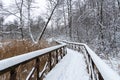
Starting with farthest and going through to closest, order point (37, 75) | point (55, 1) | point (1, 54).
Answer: point (55, 1) < point (1, 54) < point (37, 75)

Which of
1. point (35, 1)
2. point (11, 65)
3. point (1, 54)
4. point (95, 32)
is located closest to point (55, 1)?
point (35, 1)

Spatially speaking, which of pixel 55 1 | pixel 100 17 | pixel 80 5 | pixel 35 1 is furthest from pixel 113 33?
pixel 80 5

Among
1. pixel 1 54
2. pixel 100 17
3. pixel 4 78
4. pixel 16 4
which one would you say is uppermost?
pixel 16 4

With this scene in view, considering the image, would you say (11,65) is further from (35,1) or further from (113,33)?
(35,1)

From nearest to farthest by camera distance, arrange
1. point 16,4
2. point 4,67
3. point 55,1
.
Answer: point 4,67 < point 55,1 < point 16,4

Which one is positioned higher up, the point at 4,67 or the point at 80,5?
the point at 80,5

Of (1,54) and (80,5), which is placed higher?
(80,5)

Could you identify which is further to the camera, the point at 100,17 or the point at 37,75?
the point at 100,17

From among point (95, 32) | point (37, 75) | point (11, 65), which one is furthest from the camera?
point (95, 32)

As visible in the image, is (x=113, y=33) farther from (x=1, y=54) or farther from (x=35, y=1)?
(x=1, y=54)

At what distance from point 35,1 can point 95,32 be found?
1044cm

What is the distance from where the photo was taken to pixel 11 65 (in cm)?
329

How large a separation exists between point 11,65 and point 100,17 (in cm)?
2486

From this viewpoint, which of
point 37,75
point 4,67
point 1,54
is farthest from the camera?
point 1,54
